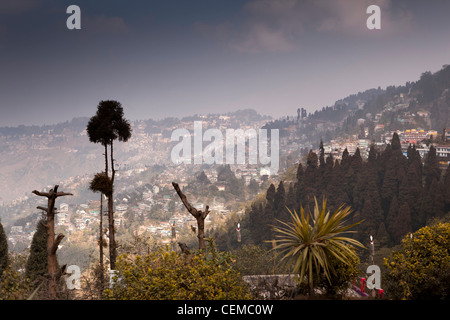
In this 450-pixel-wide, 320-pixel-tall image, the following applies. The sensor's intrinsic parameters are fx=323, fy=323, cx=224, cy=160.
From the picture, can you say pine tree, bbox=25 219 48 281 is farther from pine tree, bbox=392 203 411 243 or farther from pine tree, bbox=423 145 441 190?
pine tree, bbox=423 145 441 190

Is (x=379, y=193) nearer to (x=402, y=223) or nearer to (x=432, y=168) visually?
(x=432, y=168)

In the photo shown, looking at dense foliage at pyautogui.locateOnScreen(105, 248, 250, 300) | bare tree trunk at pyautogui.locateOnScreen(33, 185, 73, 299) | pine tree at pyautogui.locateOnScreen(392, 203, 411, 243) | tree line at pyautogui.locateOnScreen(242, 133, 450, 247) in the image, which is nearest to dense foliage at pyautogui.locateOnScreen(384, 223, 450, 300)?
dense foliage at pyautogui.locateOnScreen(105, 248, 250, 300)

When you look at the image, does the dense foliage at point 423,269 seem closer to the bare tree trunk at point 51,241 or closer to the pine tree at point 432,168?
the bare tree trunk at point 51,241

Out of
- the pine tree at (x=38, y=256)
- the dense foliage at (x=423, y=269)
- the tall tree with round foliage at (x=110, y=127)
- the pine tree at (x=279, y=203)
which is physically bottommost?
the pine tree at (x=279, y=203)

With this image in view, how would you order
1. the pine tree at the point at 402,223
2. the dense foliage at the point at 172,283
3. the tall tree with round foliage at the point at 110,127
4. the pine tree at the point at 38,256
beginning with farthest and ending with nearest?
the pine tree at the point at 402,223 < the pine tree at the point at 38,256 < the tall tree with round foliage at the point at 110,127 < the dense foliage at the point at 172,283

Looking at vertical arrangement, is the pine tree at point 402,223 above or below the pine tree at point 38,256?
below

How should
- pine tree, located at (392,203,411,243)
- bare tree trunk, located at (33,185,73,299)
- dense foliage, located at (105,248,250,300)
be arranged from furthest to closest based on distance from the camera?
pine tree, located at (392,203,411,243), bare tree trunk, located at (33,185,73,299), dense foliage, located at (105,248,250,300)

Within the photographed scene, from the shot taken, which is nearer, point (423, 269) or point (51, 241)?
point (423, 269)

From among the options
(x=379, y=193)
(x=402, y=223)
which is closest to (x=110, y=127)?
(x=402, y=223)

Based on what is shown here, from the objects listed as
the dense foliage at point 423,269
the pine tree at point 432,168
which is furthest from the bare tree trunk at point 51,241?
the pine tree at point 432,168

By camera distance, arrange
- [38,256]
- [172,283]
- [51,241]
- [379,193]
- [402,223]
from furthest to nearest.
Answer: [379,193] → [402,223] → [38,256] → [51,241] → [172,283]

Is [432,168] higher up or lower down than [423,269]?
higher up

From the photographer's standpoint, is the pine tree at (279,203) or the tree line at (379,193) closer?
the tree line at (379,193)

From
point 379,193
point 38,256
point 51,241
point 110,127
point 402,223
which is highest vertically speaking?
point 110,127
